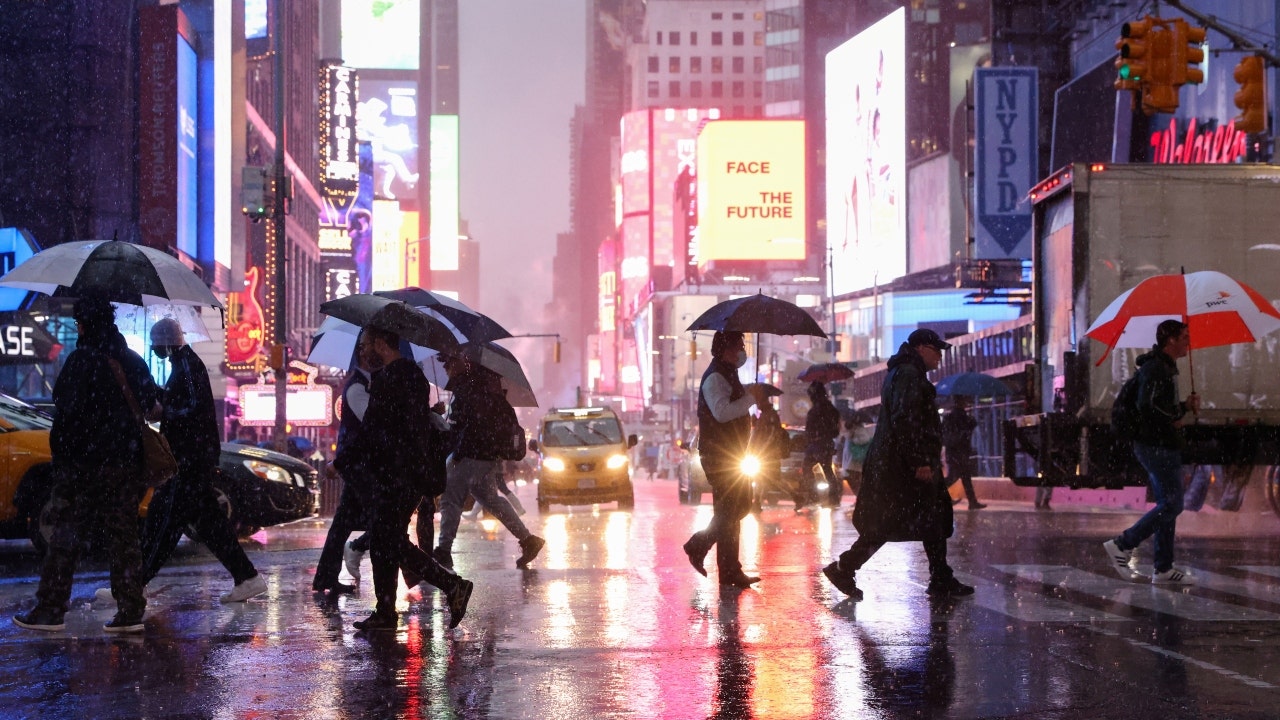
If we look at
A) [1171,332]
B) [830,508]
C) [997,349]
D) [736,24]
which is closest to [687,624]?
[1171,332]

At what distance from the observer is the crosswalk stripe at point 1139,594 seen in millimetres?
9820

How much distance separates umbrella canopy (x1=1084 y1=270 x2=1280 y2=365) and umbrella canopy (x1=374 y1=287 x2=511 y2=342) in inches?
187

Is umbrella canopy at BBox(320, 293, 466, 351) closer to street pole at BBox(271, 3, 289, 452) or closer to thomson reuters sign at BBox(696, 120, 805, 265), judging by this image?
street pole at BBox(271, 3, 289, 452)

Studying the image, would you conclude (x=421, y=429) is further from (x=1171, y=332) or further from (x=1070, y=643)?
(x=1171, y=332)

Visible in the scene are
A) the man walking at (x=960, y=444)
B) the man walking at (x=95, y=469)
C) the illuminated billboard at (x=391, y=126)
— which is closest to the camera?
the man walking at (x=95, y=469)

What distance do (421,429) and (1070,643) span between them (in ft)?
11.8

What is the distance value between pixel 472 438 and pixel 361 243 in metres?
76.4

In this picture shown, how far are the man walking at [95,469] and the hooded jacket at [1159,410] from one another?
22.5 feet

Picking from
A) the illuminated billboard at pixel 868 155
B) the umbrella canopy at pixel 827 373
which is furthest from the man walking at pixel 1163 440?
the illuminated billboard at pixel 868 155

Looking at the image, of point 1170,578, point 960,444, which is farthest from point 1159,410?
point 960,444

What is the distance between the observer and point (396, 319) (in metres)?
9.16

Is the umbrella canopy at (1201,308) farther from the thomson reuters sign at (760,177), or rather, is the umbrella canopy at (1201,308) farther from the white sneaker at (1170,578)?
the thomson reuters sign at (760,177)

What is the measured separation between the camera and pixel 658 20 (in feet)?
632

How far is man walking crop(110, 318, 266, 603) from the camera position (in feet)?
33.7
